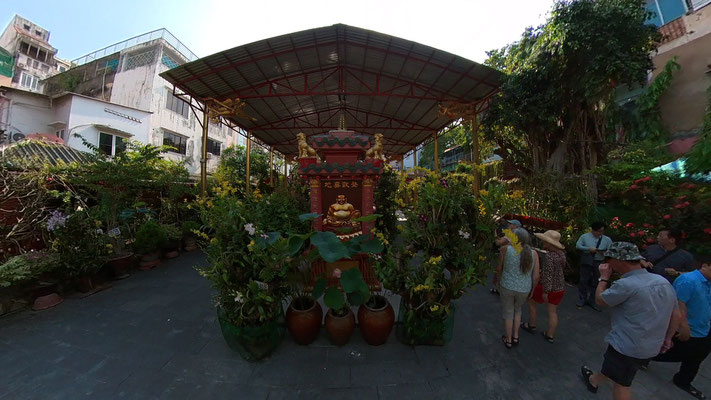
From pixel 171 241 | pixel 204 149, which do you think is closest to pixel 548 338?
pixel 171 241

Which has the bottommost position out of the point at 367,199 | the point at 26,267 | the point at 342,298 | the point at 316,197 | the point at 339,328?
the point at 339,328

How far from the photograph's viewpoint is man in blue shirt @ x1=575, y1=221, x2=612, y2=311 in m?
4.05

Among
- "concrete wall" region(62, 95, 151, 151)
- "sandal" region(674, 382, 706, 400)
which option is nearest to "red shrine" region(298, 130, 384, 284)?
"sandal" region(674, 382, 706, 400)

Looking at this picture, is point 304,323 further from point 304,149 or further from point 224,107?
point 224,107

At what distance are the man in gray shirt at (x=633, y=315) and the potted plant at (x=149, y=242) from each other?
8.40m

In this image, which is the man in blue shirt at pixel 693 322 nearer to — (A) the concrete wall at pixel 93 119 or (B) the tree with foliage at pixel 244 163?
(B) the tree with foliage at pixel 244 163

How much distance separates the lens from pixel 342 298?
2.80m

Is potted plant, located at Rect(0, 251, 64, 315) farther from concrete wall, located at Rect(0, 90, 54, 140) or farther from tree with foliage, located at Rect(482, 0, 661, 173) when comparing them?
concrete wall, located at Rect(0, 90, 54, 140)

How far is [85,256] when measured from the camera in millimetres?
4707

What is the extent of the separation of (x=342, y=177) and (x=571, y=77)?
671 cm

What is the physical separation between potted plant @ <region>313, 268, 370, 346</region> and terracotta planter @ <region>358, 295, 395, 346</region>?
167 mm

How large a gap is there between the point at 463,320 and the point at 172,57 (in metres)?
21.0

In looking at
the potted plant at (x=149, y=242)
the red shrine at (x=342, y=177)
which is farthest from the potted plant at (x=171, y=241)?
the red shrine at (x=342, y=177)

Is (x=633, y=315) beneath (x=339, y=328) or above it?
above
